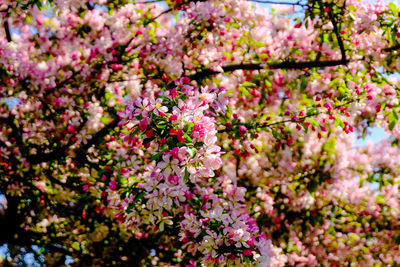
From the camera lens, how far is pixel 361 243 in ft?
19.3

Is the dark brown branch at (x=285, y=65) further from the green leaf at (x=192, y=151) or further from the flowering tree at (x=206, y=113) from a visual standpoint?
the green leaf at (x=192, y=151)

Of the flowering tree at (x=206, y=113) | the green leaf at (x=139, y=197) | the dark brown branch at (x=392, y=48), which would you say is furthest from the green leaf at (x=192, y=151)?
the dark brown branch at (x=392, y=48)

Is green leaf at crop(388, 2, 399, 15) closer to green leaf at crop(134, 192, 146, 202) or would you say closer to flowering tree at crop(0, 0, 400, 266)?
flowering tree at crop(0, 0, 400, 266)

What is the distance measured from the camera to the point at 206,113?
264 centimetres

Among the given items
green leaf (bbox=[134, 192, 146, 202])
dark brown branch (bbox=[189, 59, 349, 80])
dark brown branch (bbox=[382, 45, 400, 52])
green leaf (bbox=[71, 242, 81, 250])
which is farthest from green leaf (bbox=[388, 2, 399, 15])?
green leaf (bbox=[71, 242, 81, 250])

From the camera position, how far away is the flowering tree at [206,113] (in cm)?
346

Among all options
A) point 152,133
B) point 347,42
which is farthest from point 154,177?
point 347,42

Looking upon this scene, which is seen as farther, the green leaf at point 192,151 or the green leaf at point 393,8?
the green leaf at point 393,8

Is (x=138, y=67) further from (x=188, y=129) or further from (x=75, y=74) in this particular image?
(x=188, y=129)

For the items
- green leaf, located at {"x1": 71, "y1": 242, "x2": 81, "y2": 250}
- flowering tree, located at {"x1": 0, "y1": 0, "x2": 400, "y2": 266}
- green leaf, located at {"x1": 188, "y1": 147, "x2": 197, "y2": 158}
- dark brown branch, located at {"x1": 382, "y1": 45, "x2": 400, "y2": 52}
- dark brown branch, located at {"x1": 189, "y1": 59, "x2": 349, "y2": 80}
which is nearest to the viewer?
green leaf, located at {"x1": 188, "y1": 147, "x2": 197, "y2": 158}

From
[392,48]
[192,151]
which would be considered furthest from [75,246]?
→ [392,48]

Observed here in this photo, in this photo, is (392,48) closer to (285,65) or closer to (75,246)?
(285,65)

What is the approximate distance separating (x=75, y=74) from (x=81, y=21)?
2.72ft

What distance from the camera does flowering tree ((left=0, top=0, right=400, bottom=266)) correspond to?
11.4ft
